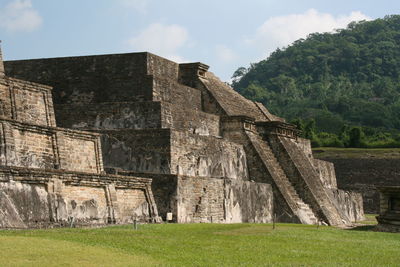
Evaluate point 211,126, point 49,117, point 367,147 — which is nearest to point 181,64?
point 211,126

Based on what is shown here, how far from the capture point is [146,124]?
19141 millimetres

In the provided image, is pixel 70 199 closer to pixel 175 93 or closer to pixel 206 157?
pixel 206 157

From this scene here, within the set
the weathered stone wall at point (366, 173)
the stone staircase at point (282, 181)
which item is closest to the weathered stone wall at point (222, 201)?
the stone staircase at point (282, 181)

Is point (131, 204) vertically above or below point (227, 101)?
below

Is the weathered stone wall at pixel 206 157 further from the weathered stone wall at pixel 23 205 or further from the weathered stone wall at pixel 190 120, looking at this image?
the weathered stone wall at pixel 23 205

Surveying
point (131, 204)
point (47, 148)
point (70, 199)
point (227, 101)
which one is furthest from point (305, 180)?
point (70, 199)

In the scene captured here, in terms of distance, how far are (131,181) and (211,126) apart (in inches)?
231

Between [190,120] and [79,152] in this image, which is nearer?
[79,152]

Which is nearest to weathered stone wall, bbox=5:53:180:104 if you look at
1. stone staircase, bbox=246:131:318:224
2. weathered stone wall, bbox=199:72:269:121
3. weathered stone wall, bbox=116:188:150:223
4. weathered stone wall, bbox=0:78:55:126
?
weathered stone wall, bbox=199:72:269:121

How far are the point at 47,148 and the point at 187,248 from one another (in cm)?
529

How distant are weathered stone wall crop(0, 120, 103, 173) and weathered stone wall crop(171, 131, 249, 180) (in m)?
2.36

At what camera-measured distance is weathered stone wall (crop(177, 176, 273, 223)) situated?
16906mm

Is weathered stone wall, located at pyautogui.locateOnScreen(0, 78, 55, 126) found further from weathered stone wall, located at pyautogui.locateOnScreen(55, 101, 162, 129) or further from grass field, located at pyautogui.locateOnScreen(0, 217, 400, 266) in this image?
grass field, located at pyautogui.locateOnScreen(0, 217, 400, 266)

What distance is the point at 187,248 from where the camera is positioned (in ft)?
36.4
